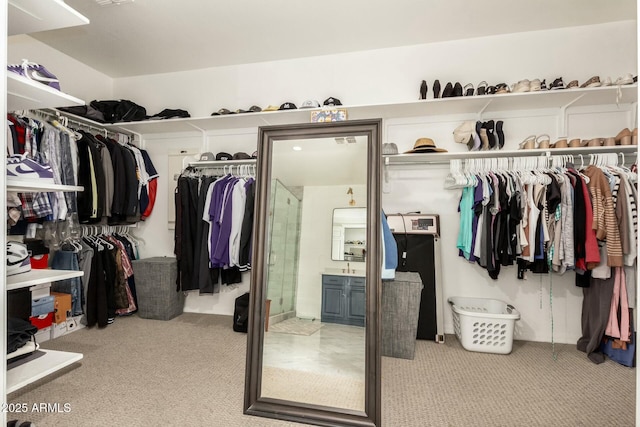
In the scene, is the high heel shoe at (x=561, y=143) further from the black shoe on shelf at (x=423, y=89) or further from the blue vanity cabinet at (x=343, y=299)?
the blue vanity cabinet at (x=343, y=299)

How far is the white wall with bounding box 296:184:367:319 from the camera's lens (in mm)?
1958

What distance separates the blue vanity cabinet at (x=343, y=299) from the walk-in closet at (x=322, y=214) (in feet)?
0.06

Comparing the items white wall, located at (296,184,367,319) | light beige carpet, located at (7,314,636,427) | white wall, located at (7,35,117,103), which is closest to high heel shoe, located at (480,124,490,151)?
white wall, located at (296,184,367,319)

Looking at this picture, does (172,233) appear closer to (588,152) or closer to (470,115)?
(470,115)

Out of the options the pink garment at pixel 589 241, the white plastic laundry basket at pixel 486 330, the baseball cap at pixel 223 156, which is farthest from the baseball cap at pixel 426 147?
the baseball cap at pixel 223 156

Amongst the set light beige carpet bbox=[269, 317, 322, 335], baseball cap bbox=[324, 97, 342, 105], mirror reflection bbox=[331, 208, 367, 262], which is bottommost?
light beige carpet bbox=[269, 317, 322, 335]

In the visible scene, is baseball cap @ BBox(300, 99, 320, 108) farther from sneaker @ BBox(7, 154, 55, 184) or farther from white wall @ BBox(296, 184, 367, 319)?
sneaker @ BBox(7, 154, 55, 184)

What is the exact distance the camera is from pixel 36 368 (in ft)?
5.31

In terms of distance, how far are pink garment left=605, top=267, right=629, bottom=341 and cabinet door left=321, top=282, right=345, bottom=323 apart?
2090 millimetres

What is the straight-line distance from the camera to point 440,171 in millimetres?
3102

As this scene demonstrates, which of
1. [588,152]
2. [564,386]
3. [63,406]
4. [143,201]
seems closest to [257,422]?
[63,406]

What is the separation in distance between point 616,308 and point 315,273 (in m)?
2.29

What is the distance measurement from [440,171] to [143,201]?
3.14m

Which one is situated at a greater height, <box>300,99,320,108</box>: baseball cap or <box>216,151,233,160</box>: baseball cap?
<box>300,99,320,108</box>: baseball cap
